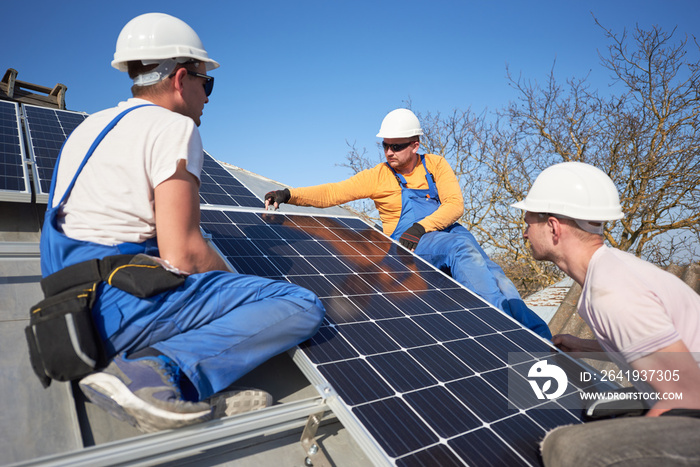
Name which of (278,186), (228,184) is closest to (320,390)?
(228,184)

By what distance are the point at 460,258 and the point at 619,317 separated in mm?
3093

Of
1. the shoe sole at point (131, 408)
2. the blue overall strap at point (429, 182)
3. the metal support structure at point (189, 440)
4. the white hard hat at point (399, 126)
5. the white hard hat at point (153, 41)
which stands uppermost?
the white hard hat at point (153, 41)

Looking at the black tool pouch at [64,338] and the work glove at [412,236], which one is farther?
the work glove at [412,236]

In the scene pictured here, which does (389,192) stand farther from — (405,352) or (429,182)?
(405,352)

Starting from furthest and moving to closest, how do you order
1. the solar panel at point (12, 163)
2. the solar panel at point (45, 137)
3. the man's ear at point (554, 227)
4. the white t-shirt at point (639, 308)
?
1. the solar panel at point (45, 137)
2. the solar panel at point (12, 163)
3. the man's ear at point (554, 227)
4. the white t-shirt at point (639, 308)

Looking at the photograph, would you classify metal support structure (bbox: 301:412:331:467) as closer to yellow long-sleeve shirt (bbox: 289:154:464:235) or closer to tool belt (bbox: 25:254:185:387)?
tool belt (bbox: 25:254:185:387)

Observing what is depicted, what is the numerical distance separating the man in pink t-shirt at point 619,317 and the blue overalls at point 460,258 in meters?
1.87

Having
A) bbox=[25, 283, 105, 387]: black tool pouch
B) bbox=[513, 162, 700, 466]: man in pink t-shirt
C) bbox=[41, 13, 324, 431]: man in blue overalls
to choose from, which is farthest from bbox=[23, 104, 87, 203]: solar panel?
bbox=[513, 162, 700, 466]: man in pink t-shirt

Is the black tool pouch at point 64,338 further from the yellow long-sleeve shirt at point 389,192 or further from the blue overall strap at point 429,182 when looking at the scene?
the blue overall strap at point 429,182

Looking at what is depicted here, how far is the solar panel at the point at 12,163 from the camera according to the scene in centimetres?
481

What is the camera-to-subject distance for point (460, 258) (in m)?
5.51

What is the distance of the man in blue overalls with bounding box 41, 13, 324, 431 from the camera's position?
2.36m

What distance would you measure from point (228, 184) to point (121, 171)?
213 inches

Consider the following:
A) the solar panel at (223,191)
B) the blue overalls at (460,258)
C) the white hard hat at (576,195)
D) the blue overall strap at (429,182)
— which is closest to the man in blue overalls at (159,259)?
the white hard hat at (576,195)
